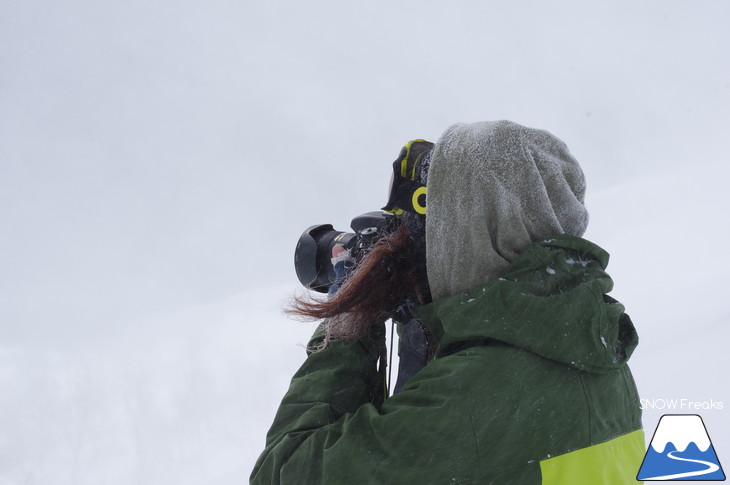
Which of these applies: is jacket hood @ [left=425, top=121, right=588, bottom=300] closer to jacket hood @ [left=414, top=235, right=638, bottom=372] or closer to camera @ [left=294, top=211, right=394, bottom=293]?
jacket hood @ [left=414, top=235, right=638, bottom=372]

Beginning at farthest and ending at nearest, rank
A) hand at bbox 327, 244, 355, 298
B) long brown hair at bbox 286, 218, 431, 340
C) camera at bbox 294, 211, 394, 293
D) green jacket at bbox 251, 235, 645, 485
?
camera at bbox 294, 211, 394, 293 → hand at bbox 327, 244, 355, 298 → long brown hair at bbox 286, 218, 431, 340 → green jacket at bbox 251, 235, 645, 485

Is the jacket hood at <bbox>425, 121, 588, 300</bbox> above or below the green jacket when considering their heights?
above

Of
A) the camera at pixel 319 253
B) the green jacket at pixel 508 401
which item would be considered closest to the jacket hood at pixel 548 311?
the green jacket at pixel 508 401

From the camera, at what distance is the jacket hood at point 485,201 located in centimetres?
72

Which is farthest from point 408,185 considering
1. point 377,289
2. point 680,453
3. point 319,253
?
point 680,453

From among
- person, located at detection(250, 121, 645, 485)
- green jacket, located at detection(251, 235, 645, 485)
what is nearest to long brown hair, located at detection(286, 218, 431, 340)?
person, located at detection(250, 121, 645, 485)

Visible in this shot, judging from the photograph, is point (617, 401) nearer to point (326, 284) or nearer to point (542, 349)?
point (542, 349)

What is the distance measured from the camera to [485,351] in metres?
0.66

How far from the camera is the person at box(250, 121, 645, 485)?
0.65m

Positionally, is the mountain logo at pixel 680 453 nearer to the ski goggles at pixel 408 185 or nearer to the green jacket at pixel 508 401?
the green jacket at pixel 508 401

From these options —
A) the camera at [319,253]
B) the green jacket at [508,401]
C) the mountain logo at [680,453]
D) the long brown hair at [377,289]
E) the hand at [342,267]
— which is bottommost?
the mountain logo at [680,453]

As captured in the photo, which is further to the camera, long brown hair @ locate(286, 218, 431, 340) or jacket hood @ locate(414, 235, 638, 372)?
long brown hair @ locate(286, 218, 431, 340)

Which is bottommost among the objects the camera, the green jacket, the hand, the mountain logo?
the mountain logo

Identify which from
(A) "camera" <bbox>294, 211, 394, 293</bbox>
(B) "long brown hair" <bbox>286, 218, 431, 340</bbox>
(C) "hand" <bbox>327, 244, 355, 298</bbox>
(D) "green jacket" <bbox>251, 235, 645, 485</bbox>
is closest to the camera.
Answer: (D) "green jacket" <bbox>251, 235, 645, 485</bbox>
